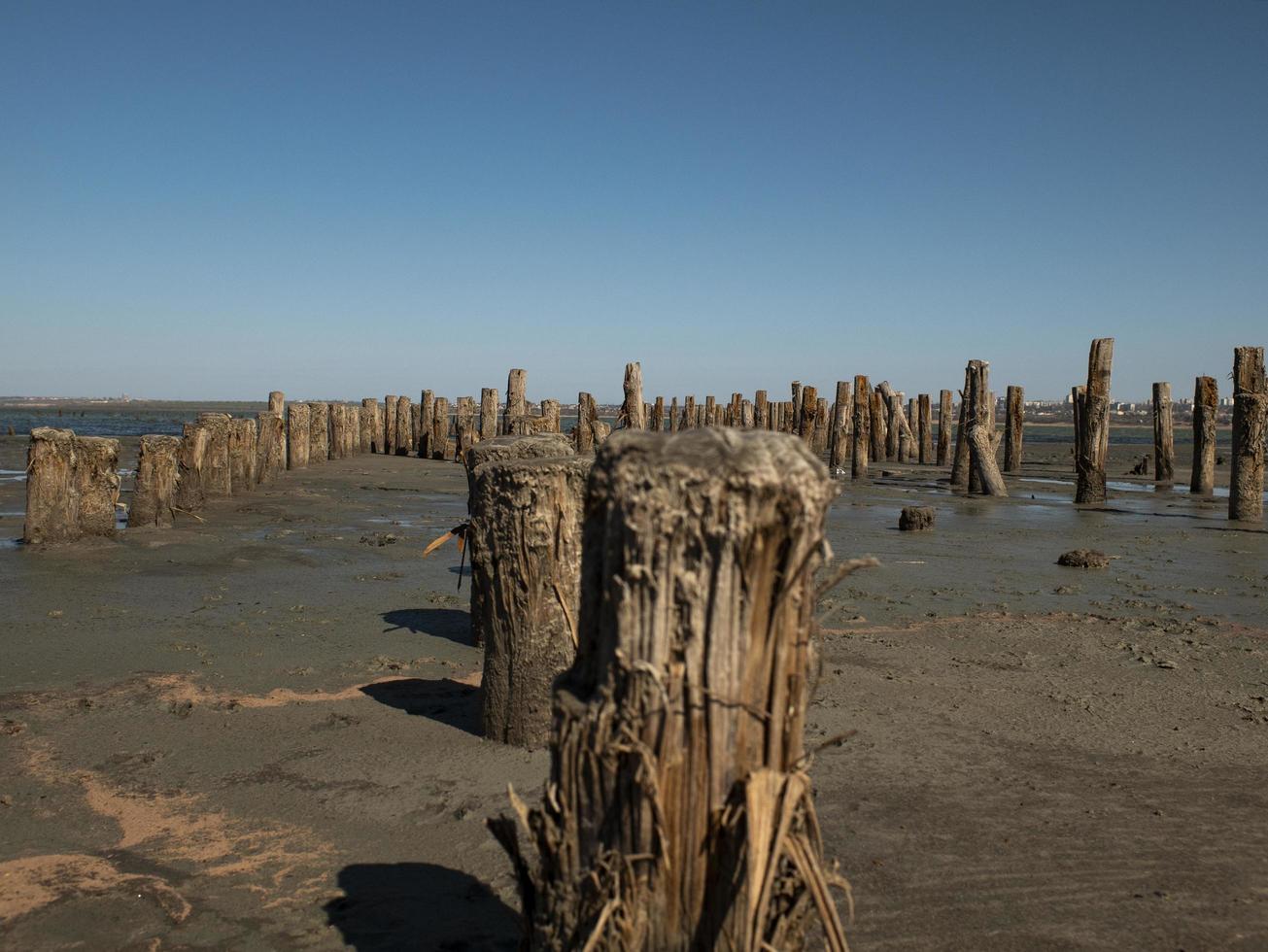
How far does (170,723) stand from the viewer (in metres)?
4.83

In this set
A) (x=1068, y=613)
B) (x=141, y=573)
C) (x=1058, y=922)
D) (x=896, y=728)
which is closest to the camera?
(x=1058, y=922)

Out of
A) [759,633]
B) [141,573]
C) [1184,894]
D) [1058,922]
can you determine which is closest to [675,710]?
[759,633]

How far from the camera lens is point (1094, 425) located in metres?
16.5

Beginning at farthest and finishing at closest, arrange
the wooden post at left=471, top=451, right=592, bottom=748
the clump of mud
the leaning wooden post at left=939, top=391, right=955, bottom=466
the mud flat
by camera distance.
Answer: the leaning wooden post at left=939, top=391, right=955, bottom=466 < the clump of mud < the wooden post at left=471, top=451, right=592, bottom=748 < the mud flat

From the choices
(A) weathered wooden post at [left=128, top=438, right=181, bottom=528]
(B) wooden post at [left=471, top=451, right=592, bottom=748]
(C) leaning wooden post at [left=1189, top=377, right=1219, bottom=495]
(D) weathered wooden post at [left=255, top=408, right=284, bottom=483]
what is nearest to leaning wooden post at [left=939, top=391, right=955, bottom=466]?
(C) leaning wooden post at [left=1189, top=377, right=1219, bottom=495]

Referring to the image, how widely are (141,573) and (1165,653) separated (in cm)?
793

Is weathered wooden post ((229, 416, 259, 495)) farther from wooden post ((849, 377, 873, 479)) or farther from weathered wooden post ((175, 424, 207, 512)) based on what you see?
wooden post ((849, 377, 873, 479))

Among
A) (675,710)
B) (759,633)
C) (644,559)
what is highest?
(644,559)

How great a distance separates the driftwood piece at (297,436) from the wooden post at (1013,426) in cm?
1585

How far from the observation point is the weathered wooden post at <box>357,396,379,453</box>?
3150 centimetres

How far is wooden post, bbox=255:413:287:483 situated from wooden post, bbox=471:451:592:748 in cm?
1340

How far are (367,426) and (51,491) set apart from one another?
22324 mm

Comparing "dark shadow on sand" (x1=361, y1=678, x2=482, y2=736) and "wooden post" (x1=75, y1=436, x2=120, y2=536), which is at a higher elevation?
"wooden post" (x1=75, y1=436, x2=120, y2=536)

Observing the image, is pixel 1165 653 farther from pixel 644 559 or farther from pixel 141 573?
pixel 141 573
